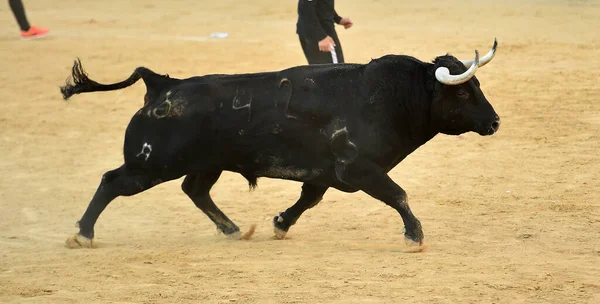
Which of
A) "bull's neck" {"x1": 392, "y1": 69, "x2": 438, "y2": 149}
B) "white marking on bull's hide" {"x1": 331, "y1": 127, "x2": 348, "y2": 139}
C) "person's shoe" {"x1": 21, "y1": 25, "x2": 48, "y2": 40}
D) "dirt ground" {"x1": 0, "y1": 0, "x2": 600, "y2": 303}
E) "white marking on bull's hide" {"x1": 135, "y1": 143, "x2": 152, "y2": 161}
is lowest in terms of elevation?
"person's shoe" {"x1": 21, "y1": 25, "x2": 48, "y2": 40}

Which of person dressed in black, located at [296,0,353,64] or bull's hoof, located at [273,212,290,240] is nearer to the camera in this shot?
bull's hoof, located at [273,212,290,240]

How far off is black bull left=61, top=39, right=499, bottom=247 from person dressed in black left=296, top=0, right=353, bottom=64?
9.21 feet

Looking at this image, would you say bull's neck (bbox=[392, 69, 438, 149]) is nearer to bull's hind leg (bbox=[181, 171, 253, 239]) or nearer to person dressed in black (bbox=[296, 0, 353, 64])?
bull's hind leg (bbox=[181, 171, 253, 239])

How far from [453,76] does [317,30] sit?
3553mm

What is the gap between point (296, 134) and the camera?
868cm

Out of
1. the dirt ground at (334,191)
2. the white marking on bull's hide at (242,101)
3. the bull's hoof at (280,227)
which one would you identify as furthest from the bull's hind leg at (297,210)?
the white marking on bull's hide at (242,101)

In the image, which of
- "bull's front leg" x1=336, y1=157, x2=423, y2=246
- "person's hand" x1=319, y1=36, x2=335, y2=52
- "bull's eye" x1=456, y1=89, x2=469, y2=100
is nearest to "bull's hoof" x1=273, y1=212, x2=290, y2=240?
"bull's front leg" x1=336, y1=157, x2=423, y2=246

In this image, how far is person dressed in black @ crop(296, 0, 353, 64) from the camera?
11727 mm

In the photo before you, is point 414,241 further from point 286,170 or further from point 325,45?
point 325,45

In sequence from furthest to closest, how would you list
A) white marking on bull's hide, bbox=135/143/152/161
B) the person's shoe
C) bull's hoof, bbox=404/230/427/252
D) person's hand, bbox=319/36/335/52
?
the person's shoe < person's hand, bbox=319/36/335/52 < white marking on bull's hide, bbox=135/143/152/161 < bull's hoof, bbox=404/230/427/252

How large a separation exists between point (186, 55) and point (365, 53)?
285 centimetres

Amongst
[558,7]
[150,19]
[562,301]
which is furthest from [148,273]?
[150,19]

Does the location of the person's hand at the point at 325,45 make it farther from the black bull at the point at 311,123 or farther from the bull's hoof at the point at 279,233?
the bull's hoof at the point at 279,233

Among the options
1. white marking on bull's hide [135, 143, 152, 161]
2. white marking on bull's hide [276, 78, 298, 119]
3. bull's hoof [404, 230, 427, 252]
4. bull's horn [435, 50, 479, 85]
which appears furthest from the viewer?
white marking on bull's hide [135, 143, 152, 161]
